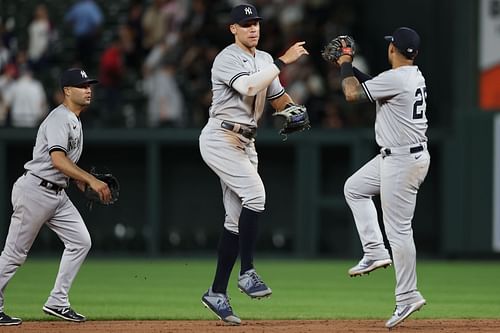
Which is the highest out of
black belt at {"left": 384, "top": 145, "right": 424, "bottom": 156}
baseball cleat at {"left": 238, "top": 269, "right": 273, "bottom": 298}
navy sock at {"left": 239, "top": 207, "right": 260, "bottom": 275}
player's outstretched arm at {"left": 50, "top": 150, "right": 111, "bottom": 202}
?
black belt at {"left": 384, "top": 145, "right": 424, "bottom": 156}

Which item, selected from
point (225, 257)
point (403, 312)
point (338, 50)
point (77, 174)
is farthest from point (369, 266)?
point (77, 174)

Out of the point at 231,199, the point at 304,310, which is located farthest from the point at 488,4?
the point at 231,199

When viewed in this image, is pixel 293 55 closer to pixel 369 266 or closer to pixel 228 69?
pixel 228 69

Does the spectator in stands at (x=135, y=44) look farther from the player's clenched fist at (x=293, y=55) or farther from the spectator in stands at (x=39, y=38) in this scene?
the player's clenched fist at (x=293, y=55)

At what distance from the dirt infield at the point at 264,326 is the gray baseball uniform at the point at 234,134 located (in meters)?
0.80

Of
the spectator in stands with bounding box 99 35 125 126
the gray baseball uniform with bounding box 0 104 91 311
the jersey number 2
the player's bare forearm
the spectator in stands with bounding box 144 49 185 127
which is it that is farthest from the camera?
the spectator in stands with bounding box 99 35 125 126

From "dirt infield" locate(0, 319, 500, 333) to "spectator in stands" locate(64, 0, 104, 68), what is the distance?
9686mm

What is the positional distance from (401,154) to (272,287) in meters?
4.60

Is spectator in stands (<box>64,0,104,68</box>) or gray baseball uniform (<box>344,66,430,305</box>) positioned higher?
spectator in stands (<box>64,0,104,68</box>)

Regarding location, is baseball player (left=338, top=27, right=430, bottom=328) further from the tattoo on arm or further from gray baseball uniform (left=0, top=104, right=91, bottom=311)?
gray baseball uniform (left=0, top=104, right=91, bottom=311)

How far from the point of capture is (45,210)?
9.32 meters

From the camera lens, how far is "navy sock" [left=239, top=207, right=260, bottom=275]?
29.1ft

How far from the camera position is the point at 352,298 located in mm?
11836

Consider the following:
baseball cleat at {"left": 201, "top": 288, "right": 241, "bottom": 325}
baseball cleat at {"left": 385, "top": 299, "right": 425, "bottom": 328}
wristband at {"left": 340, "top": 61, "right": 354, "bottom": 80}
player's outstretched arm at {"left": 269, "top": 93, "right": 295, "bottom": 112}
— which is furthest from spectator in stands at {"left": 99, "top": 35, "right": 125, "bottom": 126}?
baseball cleat at {"left": 385, "top": 299, "right": 425, "bottom": 328}
